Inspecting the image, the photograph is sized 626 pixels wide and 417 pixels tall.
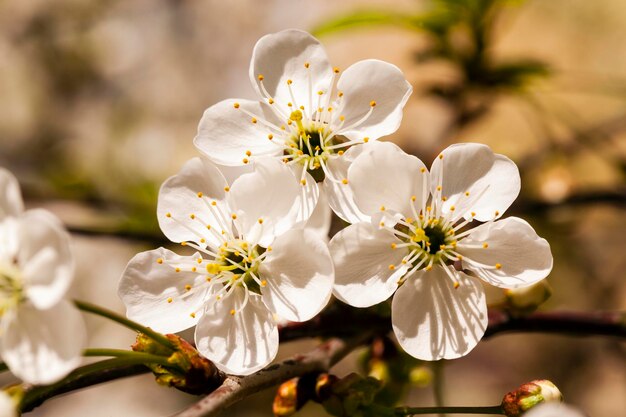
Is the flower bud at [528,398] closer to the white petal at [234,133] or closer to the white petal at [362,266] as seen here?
the white petal at [362,266]

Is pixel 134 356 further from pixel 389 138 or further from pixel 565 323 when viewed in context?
pixel 389 138

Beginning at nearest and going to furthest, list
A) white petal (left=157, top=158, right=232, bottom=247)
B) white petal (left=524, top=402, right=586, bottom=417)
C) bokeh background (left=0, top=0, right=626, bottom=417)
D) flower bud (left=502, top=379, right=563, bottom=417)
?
white petal (left=524, top=402, right=586, bottom=417) → flower bud (left=502, top=379, right=563, bottom=417) → white petal (left=157, top=158, right=232, bottom=247) → bokeh background (left=0, top=0, right=626, bottom=417)

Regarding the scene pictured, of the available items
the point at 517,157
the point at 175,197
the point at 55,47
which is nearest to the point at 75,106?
the point at 55,47

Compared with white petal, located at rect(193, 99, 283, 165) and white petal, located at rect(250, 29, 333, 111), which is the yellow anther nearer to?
white petal, located at rect(193, 99, 283, 165)

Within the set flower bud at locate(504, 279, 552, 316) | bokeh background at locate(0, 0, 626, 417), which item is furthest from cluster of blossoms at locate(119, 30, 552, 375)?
bokeh background at locate(0, 0, 626, 417)

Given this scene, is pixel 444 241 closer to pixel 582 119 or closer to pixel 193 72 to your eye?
pixel 582 119

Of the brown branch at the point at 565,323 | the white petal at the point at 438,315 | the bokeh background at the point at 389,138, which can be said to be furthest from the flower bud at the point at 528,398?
the bokeh background at the point at 389,138

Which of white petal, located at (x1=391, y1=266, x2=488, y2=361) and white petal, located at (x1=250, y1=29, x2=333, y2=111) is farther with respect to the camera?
white petal, located at (x1=250, y1=29, x2=333, y2=111)
